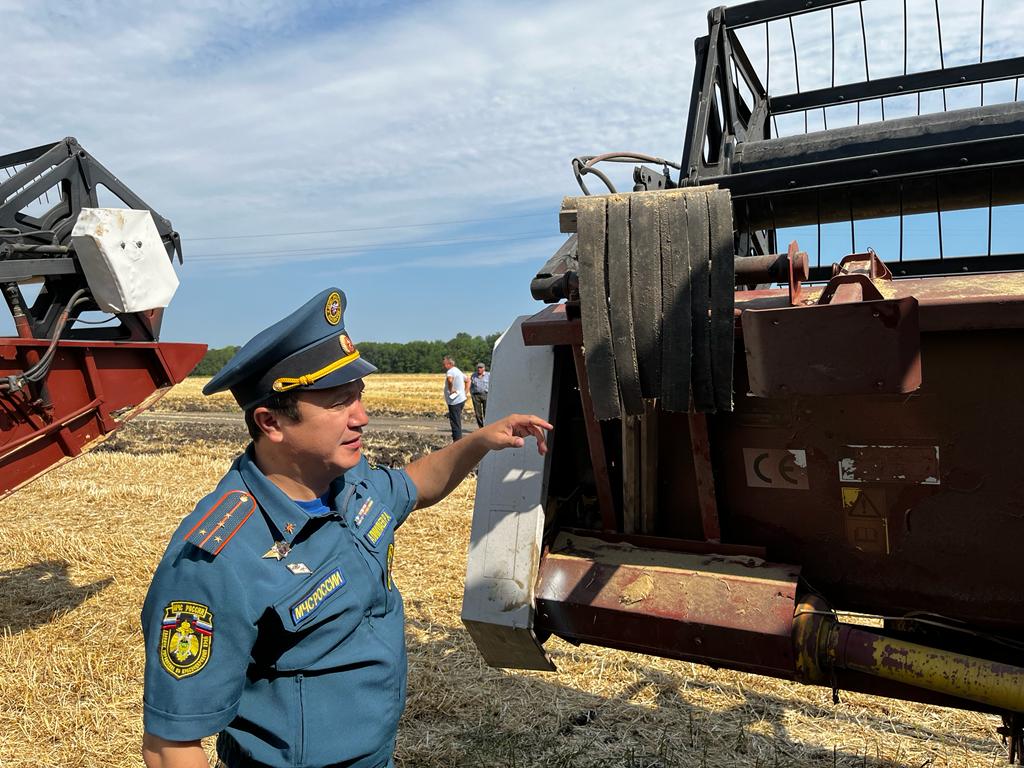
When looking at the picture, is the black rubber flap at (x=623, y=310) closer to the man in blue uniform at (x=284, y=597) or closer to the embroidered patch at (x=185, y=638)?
the man in blue uniform at (x=284, y=597)

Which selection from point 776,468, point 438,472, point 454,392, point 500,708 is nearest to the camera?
point 776,468

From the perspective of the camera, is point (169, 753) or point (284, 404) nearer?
point (169, 753)

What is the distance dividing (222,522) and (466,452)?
854 millimetres

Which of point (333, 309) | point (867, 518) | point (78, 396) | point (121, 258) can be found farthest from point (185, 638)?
point (121, 258)

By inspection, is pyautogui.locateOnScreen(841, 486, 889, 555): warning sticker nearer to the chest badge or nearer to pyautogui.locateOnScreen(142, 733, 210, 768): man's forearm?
the chest badge

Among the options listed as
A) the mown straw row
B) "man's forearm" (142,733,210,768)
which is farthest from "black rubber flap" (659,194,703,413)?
the mown straw row

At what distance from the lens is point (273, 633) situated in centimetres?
173

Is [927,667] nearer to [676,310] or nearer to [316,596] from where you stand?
[676,310]

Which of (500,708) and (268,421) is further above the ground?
(268,421)

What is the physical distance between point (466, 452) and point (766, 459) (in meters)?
0.84

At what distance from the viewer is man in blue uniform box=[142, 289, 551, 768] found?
159cm

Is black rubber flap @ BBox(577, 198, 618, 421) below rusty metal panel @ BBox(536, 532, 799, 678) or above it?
above

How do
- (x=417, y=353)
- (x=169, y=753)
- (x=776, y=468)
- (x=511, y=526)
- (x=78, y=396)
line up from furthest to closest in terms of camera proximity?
(x=417, y=353), (x=78, y=396), (x=511, y=526), (x=776, y=468), (x=169, y=753)

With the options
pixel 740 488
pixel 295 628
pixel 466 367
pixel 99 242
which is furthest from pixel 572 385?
pixel 466 367
